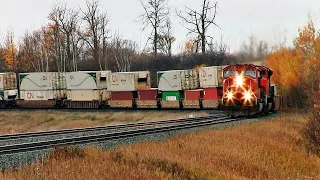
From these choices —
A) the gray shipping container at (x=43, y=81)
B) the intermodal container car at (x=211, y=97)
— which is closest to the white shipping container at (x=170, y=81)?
the intermodal container car at (x=211, y=97)

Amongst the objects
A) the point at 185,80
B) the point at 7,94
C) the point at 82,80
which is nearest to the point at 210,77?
the point at 185,80

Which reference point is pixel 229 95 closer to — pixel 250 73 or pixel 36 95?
pixel 250 73

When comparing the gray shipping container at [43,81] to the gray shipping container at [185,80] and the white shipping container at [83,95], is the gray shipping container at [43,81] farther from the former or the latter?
the gray shipping container at [185,80]

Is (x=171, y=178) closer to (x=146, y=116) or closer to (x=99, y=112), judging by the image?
(x=146, y=116)

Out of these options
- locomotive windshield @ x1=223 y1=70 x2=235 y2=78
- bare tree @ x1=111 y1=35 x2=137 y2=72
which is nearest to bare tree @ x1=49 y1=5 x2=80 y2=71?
bare tree @ x1=111 y1=35 x2=137 y2=72

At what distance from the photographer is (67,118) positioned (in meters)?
31.8

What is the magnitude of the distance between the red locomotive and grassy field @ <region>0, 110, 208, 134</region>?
6.79 metres

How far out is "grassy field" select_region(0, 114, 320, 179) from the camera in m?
8.28

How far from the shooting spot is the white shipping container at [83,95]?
35.4 metres

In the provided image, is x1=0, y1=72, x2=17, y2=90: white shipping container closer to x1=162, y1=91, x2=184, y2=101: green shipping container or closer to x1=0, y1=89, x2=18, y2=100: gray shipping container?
x1=0, y1=89, x2=18, y2=100: gray shipping container

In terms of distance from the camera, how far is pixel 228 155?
1146cm

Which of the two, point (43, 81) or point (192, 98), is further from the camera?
point (43, 81)

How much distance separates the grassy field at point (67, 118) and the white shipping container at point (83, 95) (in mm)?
2806

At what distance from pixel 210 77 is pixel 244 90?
9.94m
